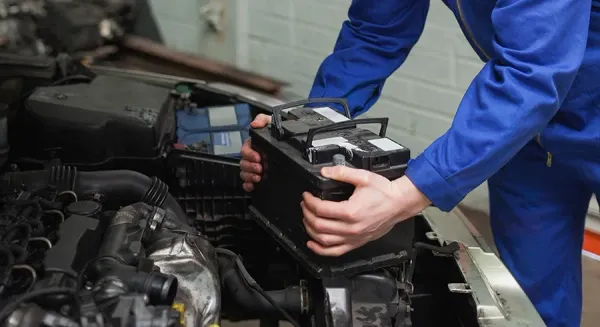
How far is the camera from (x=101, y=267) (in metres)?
0.94

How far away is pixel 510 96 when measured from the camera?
98cm

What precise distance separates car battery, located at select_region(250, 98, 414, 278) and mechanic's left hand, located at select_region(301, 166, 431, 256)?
0.06 feet

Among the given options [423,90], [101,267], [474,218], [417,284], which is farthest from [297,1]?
[101,267]

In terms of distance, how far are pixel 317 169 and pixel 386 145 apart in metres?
→ 0.13

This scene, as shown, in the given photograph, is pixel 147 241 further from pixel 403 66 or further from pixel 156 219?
pixel 403 66

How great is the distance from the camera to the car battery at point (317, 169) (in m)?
0.99

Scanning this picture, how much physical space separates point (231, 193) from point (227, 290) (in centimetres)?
34

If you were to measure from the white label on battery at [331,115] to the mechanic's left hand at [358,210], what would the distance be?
0.18 metres

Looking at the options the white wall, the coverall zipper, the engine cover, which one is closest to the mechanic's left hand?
the coverall zipper

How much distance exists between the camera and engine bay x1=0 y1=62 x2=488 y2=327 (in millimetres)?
896

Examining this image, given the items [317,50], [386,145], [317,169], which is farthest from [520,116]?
[317,50]

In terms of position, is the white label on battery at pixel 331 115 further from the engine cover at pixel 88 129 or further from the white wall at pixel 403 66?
the white wall at pixel 403 66

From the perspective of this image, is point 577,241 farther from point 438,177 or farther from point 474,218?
point 474,218

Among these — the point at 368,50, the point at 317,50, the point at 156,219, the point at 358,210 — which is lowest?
the point at 317,50
